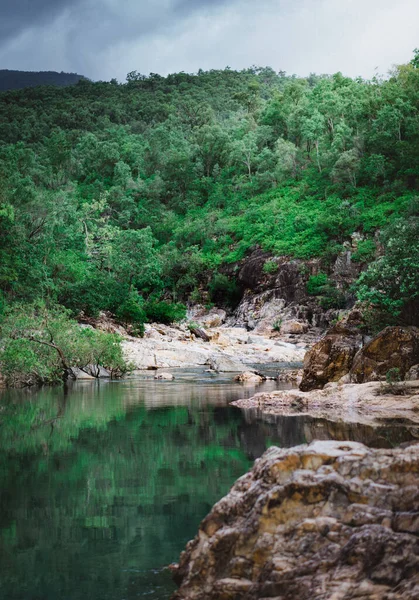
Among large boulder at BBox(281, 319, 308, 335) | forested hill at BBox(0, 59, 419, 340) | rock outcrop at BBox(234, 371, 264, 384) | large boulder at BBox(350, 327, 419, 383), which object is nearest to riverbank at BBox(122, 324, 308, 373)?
large boulder at BBox(281, 319, 308, 335)

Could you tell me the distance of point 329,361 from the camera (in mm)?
22688

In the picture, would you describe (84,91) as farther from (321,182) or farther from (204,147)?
(321,182)

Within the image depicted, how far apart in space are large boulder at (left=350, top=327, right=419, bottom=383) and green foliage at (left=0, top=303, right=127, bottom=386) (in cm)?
1310

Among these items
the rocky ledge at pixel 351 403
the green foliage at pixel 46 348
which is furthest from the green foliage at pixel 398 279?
the green foliage at pixel 46 348

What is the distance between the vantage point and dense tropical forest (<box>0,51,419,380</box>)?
98.5 ft

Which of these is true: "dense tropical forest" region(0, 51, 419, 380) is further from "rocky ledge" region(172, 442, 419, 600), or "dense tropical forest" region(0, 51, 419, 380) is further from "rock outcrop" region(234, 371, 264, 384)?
"rocky ledge" region(172, 442, 419, 600)

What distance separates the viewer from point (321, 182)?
70938mm

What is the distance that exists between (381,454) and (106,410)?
14.0 metres

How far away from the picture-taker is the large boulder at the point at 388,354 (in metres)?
20.2

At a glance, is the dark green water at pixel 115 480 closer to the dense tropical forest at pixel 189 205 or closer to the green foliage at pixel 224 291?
the dense tropical forest at pixel 189 205

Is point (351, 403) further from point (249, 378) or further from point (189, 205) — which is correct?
point (189, 205)

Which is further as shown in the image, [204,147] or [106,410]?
[204,147]

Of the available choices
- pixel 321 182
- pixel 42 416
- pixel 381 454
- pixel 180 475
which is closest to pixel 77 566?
pixel 381 454

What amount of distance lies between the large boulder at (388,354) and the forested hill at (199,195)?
160 inches
